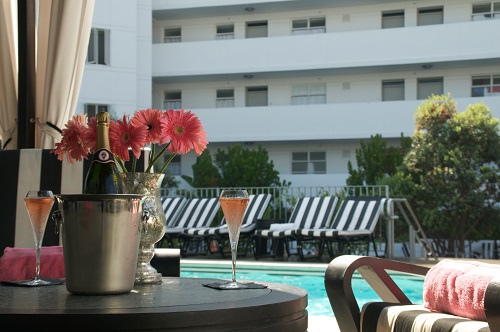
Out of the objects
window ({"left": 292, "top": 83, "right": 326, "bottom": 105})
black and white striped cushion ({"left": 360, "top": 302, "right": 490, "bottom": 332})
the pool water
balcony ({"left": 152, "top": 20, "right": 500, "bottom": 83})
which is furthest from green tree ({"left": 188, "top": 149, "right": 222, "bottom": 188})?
black and white striped cushion ({"left": 360, "top": 302, "right": 490, "bottom": 332})

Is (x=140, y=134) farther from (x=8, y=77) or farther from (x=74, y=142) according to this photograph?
(x=8, y=77)

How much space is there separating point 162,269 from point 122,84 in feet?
55.5

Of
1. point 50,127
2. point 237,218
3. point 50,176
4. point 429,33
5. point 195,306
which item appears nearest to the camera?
point 195,306

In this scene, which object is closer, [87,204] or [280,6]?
[87,204]

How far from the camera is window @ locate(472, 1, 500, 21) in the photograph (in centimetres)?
1883

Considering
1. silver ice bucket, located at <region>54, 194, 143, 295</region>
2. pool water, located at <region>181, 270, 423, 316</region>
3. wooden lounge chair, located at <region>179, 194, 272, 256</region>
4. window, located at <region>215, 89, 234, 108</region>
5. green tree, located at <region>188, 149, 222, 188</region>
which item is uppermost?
window, located at <region>215, 89, 234, 108</region>

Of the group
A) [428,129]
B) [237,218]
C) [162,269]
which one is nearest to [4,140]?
[162,269]

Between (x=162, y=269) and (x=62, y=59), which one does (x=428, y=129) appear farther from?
(x=162, y=269)

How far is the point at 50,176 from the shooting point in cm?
347

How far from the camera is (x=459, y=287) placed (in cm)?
229

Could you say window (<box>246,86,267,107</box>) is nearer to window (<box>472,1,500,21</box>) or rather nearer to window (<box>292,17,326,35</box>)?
window (<box>292,17,326,35</box>)

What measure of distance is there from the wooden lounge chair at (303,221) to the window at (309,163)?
9650 millimetres

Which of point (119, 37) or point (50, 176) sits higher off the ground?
point (119, 37)

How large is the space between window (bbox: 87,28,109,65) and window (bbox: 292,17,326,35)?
494 cm
